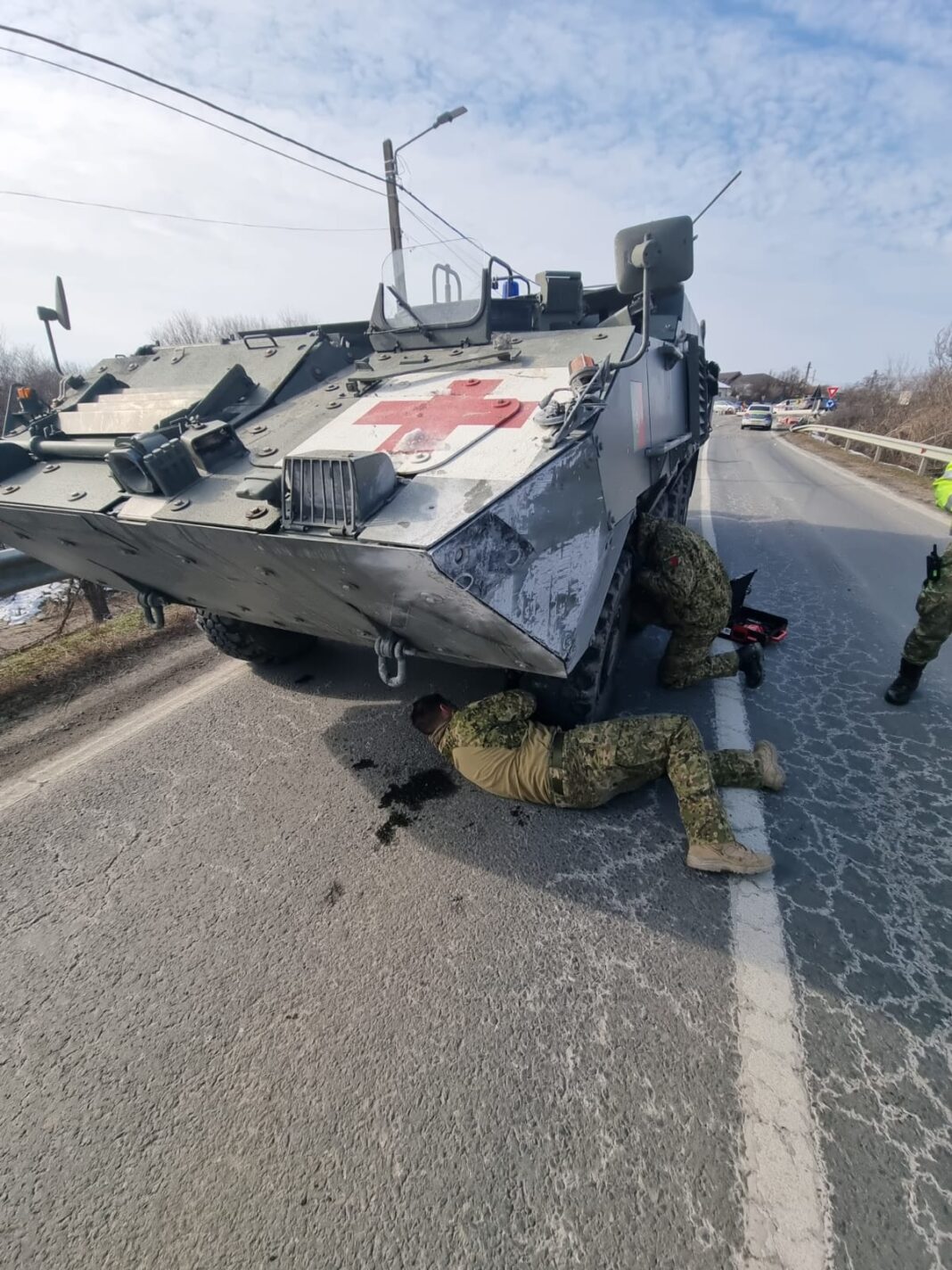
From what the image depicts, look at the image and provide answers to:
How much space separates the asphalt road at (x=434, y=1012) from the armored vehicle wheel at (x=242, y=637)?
0.84m

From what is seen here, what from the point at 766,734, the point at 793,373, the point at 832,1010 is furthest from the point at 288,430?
the point at 793,373

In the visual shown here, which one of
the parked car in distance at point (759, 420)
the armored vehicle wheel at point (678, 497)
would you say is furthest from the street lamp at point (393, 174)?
the parked car in distance at point (759, 420)

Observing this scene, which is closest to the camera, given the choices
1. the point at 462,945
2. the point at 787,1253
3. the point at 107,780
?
the point at 787,1253

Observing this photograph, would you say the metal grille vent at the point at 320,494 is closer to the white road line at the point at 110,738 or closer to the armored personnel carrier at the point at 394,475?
the armored personnel carrier at the point at 394,475

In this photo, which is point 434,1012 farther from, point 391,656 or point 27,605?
point 27,605

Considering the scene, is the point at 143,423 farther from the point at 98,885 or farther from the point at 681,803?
the point at 681,803

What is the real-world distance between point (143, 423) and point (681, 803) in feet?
10.1

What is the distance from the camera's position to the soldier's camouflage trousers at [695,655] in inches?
144

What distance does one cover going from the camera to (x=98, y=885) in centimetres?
260

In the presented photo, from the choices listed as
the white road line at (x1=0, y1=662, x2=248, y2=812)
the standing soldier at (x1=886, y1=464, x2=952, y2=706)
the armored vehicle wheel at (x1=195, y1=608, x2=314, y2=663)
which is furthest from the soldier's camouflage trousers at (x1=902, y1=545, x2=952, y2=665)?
the white road line at (x1=0, y1=662, x2=248, y2=812)

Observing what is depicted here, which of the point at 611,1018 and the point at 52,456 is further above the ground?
the point at 52,456

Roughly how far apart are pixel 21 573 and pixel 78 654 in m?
0.71

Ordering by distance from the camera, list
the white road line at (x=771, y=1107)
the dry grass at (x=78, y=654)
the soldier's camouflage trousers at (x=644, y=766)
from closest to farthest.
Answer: the white road line at (x=771, y=1107) → the soldier's camouflage trousers at (x=644, y=766) → the dry grass at (x=78, y=654)

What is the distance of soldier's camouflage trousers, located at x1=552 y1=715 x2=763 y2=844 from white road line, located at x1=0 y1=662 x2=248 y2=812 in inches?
95.7
